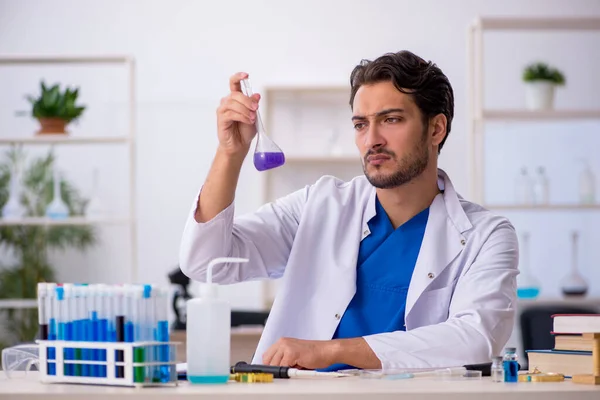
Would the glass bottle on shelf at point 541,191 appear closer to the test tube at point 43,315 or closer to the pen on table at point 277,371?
the pen on table at point 277,371

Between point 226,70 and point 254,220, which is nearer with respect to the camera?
point 254,220

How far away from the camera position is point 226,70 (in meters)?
5.51

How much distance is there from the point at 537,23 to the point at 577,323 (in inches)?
125

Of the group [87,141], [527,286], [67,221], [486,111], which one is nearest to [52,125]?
[87,141]

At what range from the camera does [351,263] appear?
6.19ft

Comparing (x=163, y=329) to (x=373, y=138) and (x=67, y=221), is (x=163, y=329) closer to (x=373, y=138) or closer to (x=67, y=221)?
(x=373, y=138)

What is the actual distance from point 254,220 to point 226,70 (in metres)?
3.62

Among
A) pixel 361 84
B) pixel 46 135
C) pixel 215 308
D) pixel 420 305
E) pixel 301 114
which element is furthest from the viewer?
pixel 301 114

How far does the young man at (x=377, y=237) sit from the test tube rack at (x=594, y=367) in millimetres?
322

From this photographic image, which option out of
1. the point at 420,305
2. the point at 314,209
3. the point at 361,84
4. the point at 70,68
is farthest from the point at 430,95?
the point at 70,68

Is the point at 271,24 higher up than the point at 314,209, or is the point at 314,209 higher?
the point at 271,24

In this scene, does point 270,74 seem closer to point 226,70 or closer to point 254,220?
point 226,70

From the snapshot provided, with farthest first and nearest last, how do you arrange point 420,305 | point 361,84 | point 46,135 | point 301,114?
point 301,114, point 46,135, point 361,84, point 420,305

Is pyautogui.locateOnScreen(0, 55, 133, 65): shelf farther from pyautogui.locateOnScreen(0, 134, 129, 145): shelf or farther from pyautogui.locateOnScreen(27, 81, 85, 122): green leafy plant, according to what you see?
pyautogui.locateOnScreen(0, 134, 129, 145): shelf
